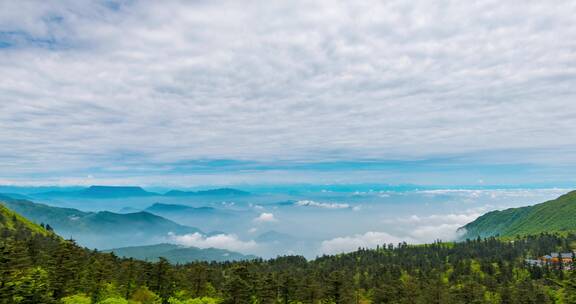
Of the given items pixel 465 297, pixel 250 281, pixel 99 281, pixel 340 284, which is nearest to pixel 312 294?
pixel 340 284

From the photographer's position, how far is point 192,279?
8475 centimetres

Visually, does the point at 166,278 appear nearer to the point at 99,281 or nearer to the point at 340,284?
the point at 99,281

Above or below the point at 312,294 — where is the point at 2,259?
above

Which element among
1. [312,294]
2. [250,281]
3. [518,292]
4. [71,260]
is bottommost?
[518,292]

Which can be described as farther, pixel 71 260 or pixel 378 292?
pixel 378 292

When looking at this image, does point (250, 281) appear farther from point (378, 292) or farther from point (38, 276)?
point (378, 292)

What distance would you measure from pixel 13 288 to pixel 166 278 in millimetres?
42059

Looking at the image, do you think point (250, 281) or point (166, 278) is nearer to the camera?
point (250, 281)

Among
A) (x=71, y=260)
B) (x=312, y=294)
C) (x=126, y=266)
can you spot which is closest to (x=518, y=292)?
(x=312, y=294)

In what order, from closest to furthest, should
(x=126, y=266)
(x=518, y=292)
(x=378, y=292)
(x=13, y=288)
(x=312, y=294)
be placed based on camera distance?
1. (x=13, y=288)
2. (x=312, y=294)
3. (x=126, y=266)
4. (x=378, y=292)
5. (x=518, y=292)

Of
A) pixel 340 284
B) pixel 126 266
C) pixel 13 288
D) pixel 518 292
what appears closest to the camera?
pixel 13 288

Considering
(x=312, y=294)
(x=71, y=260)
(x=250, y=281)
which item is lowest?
(x=312, y=294)

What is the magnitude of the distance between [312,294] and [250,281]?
22237mm

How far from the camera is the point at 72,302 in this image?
4650 centimetres
